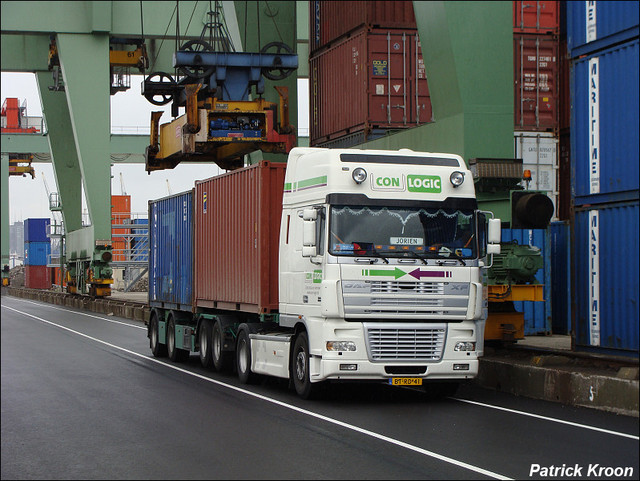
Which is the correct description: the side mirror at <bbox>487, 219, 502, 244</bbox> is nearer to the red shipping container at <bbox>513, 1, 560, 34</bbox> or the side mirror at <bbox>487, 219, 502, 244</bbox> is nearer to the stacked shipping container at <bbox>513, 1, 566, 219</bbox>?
the stacked shipping container at <bbox>513, 1, 566, 219</bbox>

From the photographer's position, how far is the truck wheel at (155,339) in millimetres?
21078

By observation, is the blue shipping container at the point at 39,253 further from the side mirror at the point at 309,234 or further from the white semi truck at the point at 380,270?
the side mirror at the point at 309,234

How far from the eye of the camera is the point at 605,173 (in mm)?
14055

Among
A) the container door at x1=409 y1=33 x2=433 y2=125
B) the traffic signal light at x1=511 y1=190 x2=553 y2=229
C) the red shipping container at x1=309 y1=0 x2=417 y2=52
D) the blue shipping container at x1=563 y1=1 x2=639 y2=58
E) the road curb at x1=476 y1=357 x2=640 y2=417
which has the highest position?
the red shipping container at x1=309 y1=0 x2=417 y2=52

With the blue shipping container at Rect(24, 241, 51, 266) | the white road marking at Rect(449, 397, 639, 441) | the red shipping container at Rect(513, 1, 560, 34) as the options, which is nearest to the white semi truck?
the white road marking at Rect(449, 397, 639, 441)

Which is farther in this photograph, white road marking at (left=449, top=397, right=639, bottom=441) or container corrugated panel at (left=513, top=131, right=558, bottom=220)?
container corrugated panel at (left=513, top=131, right=558, bottom=220)

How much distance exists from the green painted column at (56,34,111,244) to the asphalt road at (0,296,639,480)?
88.6 ft

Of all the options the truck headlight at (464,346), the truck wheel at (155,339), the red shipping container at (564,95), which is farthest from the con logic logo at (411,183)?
the red shipping container at (564,95)

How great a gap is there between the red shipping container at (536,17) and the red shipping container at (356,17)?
142 inches

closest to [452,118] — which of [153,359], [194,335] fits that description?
[194,335]

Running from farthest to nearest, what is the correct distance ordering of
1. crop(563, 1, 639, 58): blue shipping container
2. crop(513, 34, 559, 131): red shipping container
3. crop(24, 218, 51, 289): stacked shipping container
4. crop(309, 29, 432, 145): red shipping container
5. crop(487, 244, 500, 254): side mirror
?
crop(24, 218, 51, 289): stacked shipping container < crop(513, 34, 559, 131): red shipping container < crop(309, 29, 432, 145): red shipping container < crop(563, 1, 639, 58): blue shipping container < crop(487, 244, 500, 254): side mirror

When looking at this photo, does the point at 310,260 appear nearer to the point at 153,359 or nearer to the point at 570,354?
the point at 570,354

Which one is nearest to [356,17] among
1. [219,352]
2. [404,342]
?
[219,352]

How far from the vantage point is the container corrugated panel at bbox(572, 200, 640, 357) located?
43.6 feet
